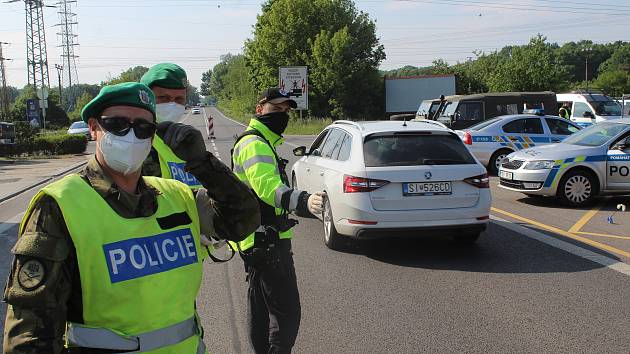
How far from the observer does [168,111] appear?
113 inches

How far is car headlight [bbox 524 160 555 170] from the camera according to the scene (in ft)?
33.4

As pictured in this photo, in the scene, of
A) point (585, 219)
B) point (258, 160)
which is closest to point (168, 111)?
point (258, 160)

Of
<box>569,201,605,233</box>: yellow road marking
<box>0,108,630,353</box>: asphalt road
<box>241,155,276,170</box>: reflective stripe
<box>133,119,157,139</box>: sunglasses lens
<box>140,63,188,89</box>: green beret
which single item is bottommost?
<box>569,201,605,233</box>: yellow road marking

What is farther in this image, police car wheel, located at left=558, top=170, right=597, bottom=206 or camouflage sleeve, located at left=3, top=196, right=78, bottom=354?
police car wheel, located at left=558, top=170, right=597, bottom=206

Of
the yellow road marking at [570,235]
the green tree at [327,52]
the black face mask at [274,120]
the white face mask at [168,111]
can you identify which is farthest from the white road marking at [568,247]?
the green tree at [327,52]

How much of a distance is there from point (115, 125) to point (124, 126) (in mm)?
28

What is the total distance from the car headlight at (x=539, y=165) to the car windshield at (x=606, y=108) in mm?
14104

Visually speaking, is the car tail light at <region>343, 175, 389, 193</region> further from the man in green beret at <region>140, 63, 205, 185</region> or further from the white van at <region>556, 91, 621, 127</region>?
the white van at <region>556, 91, 621, 127</region>

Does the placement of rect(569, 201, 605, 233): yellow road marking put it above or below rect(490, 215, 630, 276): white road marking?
below

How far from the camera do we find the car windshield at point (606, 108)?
22411mm

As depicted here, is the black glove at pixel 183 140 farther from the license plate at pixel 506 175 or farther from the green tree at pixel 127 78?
the license plate at pixel 506 175

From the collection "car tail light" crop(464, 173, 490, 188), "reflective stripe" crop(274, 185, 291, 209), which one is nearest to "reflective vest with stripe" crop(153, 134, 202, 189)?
"reflective stripe" crop(274, 185, 291, 209)

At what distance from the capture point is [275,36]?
5400cm

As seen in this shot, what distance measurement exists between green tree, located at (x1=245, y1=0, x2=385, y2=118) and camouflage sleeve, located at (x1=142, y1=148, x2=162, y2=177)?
49123mm
